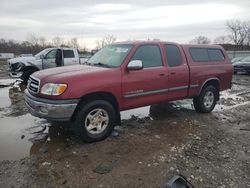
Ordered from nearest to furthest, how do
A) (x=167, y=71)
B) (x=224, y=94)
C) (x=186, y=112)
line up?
(x=167, y=71) → (x=186, y=112) → (x=224, y=94)

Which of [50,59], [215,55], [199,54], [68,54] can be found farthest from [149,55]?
[68,54]

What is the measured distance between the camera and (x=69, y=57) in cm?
1539

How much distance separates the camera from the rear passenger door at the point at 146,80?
20.0ft

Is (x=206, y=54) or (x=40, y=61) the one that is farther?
(x=40, y=61)

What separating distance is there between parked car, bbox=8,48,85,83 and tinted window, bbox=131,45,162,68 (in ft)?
29.7

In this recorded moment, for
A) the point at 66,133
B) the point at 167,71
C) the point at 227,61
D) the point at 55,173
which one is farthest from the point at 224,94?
the point at 55,173

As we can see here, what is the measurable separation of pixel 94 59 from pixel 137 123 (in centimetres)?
185

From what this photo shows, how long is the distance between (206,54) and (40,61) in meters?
9.10

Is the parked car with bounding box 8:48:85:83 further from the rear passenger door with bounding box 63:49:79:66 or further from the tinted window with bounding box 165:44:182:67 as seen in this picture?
the tinted window with bounding box 165:44:182:67

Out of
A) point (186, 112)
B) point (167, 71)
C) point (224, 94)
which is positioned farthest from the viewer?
point (224, 94)

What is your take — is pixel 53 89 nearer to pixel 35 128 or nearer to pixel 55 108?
pixel 55 108

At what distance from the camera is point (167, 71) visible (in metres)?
6.87

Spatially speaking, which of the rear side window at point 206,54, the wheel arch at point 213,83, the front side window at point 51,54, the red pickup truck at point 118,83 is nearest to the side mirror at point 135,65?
the red pickup truck at point 118,83

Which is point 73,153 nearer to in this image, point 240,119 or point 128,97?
point 128,97
